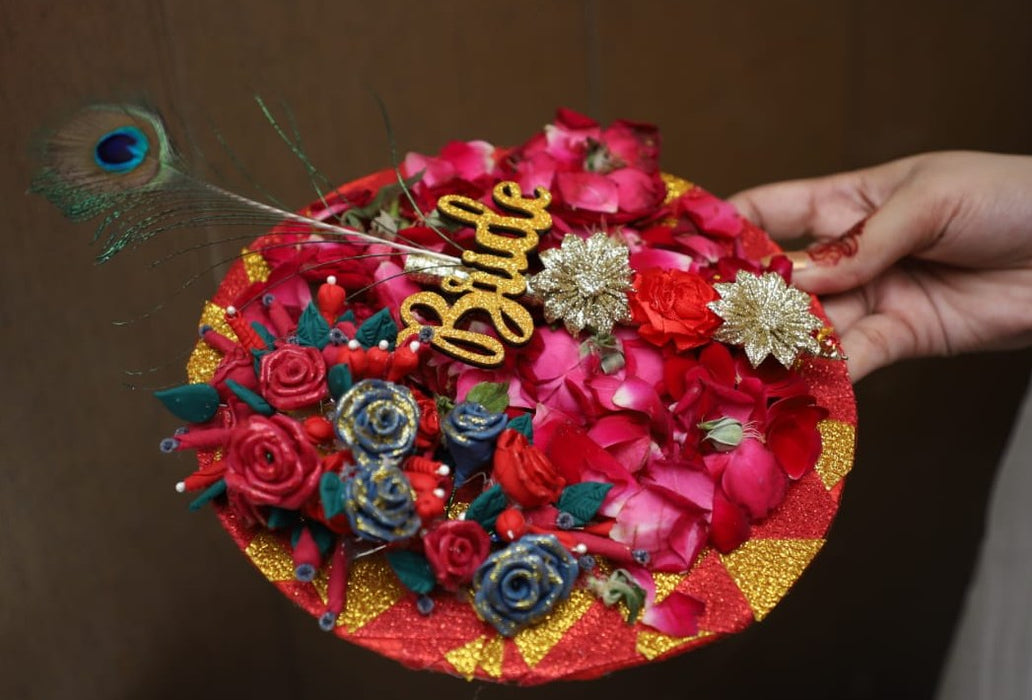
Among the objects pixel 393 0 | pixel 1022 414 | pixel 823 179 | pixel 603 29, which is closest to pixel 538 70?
pixel 603 29

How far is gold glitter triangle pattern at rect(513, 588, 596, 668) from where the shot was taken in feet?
1.73

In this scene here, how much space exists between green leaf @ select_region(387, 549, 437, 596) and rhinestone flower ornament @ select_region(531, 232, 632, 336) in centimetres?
20

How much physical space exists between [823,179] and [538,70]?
43 centimetres

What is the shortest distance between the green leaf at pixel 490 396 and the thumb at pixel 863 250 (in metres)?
0.38

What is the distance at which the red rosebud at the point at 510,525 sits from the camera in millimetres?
→ 539

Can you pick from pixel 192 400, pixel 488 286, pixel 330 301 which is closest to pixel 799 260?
pixel 488 286

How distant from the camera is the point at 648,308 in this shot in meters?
0.64

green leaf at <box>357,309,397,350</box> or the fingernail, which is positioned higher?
green leaf at <box>357,309,397,350</box>

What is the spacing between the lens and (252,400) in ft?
1.86

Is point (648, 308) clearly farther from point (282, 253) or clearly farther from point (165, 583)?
point (165, 583)

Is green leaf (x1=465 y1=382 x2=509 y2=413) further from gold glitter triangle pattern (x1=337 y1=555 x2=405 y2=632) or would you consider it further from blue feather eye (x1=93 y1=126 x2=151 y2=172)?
blue feather eye (x1=93 y1=126 x2=151 y2=172)

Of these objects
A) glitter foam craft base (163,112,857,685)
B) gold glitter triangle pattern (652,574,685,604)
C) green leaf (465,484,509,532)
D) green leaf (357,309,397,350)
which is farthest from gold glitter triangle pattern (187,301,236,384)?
gold glitter triangle pattern (652,574,685,604)

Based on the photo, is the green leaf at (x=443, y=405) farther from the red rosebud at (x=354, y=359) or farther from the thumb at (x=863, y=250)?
the thumb at (x=863, y=250)

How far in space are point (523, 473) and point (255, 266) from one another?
32cm
